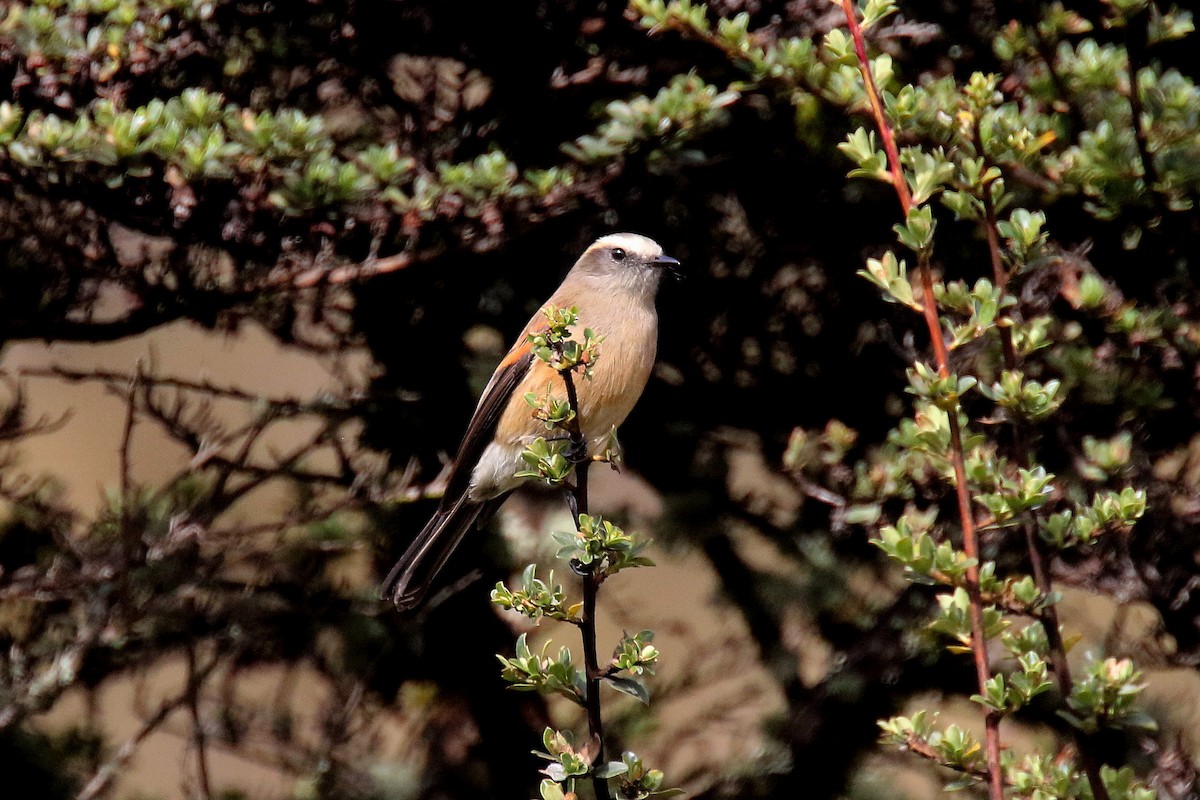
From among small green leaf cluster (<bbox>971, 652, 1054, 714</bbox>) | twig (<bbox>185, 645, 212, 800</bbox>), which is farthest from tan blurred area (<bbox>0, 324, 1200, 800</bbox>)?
small green leaf cluster (<bbox>971, 652, 1054, 714</bbox>)

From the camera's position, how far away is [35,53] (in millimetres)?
2506

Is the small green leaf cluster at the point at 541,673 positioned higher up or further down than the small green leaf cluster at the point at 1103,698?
higher up

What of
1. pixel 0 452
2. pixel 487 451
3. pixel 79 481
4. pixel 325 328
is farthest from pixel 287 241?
pixel 79 481

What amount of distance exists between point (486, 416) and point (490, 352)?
0.27m

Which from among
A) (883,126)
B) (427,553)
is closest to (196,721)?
(427,553)

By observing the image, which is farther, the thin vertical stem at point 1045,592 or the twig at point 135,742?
the twig at point 135,742

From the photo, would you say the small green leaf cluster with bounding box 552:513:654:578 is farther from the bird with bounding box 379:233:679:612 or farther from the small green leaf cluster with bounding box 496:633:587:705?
the bird with bounding box 379:233:679:612

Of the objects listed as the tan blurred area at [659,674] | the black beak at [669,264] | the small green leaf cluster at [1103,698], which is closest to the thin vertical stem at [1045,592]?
the small green leaf cluster at [1103,698]

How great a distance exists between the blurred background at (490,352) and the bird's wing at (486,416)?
7 centimetres

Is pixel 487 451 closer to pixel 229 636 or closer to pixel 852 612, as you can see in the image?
pixel 229 636

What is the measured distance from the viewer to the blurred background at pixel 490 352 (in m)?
2.54

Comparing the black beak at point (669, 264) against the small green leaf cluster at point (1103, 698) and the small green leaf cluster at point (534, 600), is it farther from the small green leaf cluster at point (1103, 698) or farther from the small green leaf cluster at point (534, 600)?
the small green leaf cluster at point (1103, 698)

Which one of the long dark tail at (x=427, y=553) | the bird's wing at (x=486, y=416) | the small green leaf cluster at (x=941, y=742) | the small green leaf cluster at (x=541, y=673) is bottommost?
the long dark tail at (x=427, y=553)

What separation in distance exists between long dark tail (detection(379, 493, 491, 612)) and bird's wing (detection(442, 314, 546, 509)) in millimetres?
66
